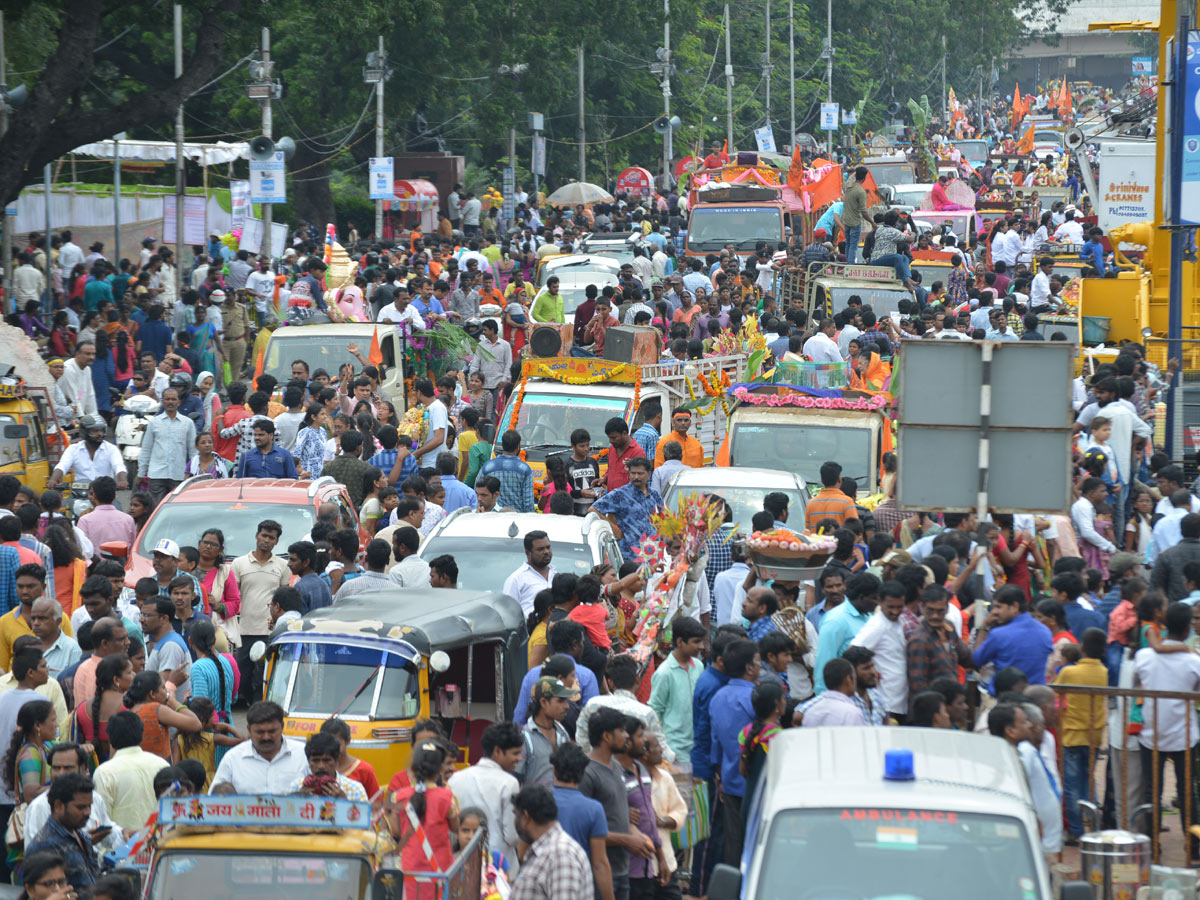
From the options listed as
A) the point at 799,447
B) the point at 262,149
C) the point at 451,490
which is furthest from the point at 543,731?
the point at 262,149

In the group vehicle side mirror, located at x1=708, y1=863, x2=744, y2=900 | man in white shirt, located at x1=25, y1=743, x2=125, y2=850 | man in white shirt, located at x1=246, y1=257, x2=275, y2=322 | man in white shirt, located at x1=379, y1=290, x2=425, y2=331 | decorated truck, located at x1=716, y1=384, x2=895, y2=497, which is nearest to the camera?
vehicle side mirror, located at x1=708, y1=863, x2=744, y2=900

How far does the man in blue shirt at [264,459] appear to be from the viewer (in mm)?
14453

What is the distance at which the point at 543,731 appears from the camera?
8.16m

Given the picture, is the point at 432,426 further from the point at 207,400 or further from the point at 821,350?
the point at 821,350

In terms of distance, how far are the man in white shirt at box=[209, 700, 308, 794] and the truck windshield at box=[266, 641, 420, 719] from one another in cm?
99

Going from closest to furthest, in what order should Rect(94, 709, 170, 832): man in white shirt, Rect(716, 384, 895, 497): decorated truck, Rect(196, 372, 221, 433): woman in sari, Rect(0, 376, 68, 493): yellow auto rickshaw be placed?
Rect(94, 709, 170, 832): man in white shirt → Rect(716, 384, 895, 497): decorated truck → Rect(0, 376, 68, 493): yellow auto rickshaw → Rect(196, 372, 221, 433): woman in sari

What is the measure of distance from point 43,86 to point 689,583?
49.9ft

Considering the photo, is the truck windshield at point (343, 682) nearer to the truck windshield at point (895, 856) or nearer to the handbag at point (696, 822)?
the handbag at point (696, 822)

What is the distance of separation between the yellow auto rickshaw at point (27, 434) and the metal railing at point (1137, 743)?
992 cm

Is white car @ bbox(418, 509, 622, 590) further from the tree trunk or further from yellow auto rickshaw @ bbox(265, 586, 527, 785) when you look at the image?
the tree trunk

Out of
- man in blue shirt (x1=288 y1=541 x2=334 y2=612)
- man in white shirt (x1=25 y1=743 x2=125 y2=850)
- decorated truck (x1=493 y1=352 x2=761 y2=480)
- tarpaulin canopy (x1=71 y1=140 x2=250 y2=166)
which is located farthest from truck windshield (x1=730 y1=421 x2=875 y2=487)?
tarpaulin canopy (x1=71 y1=140 x2=250 y2=166)

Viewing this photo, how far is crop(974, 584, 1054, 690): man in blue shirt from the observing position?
954cm

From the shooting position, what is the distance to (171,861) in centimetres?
645

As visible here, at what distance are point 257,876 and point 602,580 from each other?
4881 mm
